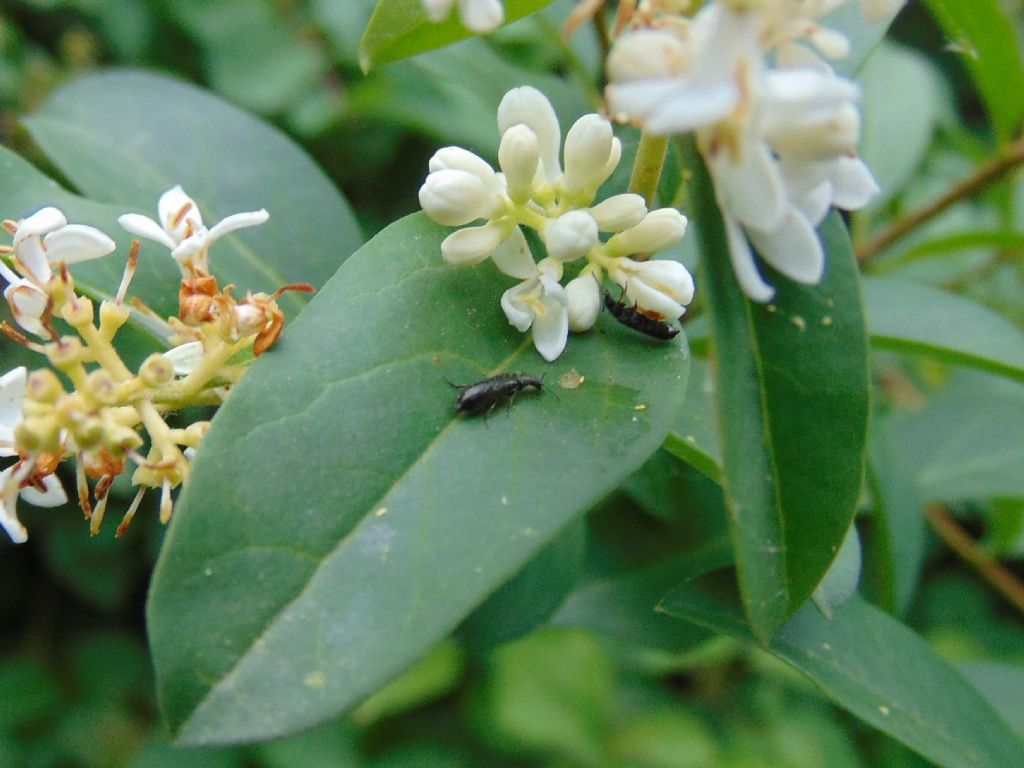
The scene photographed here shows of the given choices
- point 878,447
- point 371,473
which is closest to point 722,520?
point 878,447

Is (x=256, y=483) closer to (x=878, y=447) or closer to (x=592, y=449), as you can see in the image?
(x=592, y=449)

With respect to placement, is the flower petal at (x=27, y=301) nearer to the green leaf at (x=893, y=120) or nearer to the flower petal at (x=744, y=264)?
the flower petal at (x=744, y=264)

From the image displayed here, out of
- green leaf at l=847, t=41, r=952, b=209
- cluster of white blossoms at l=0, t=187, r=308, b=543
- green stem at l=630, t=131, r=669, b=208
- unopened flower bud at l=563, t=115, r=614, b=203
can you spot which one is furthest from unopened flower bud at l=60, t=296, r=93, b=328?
green leaf at l=847, t=41, r=952, b=209

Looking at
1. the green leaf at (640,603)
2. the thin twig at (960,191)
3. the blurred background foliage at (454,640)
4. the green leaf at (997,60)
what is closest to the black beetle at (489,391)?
the green leaf at (640,603)

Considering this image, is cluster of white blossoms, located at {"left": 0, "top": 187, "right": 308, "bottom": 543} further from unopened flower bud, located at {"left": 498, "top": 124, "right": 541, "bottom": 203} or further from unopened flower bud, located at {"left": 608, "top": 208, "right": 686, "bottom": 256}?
unopened flower bud, located at {"left": 608, "top": 208, "right": 686, "bottom": 256}

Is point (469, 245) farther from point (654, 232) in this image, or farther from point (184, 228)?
point (184, 228)

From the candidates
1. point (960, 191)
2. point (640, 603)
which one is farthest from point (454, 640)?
point (960, 191)
